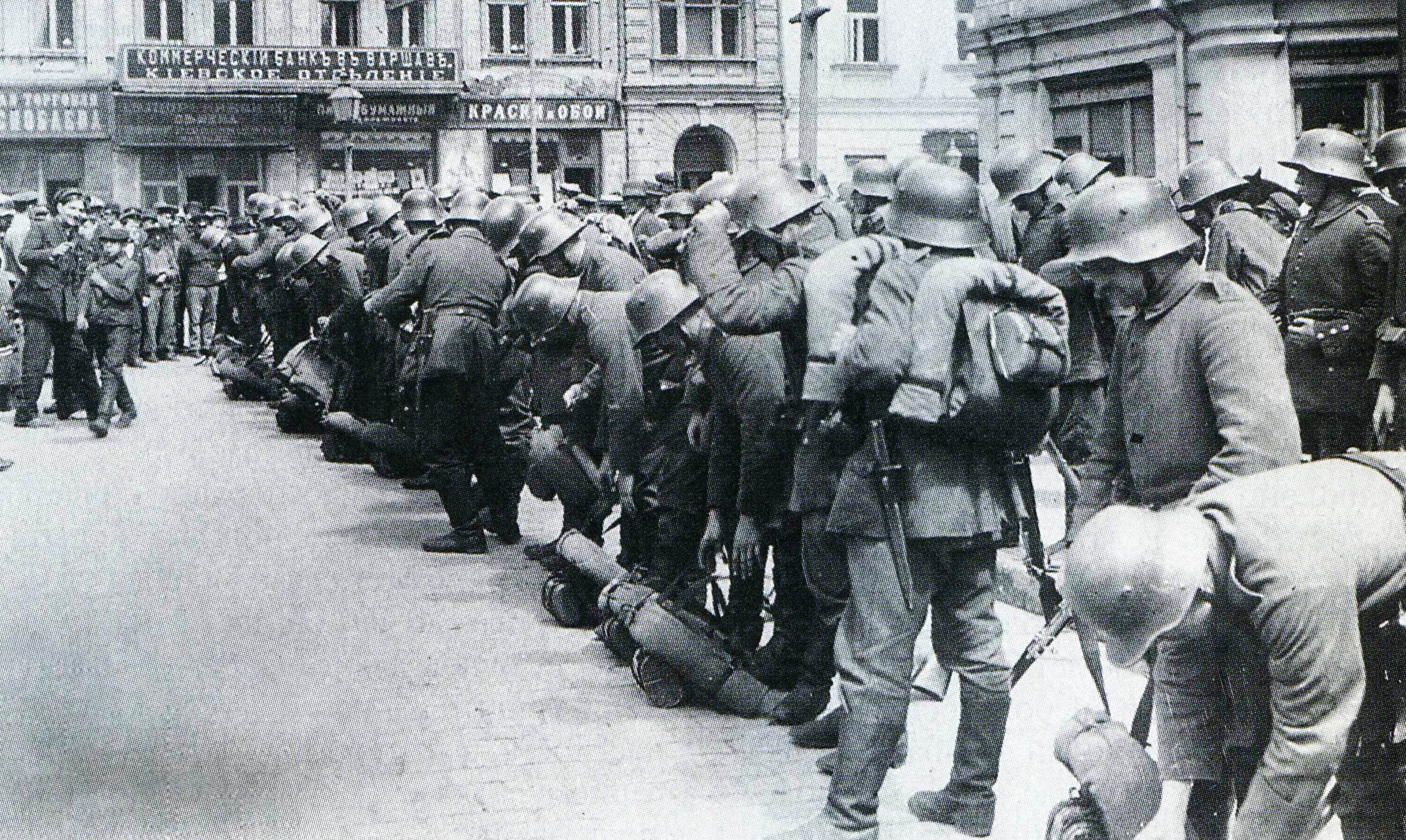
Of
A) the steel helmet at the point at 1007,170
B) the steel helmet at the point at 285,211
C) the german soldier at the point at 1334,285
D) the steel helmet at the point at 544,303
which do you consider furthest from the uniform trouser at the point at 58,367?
the german soldier at the point at 1334,285

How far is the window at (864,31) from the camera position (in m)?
35.3

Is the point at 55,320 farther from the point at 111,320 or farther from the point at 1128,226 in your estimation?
the point at 1128,226

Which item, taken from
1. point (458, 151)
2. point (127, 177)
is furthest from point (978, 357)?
point (127, 177)

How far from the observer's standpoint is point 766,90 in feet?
121

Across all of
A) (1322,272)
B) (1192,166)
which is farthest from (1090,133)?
(1322,272)

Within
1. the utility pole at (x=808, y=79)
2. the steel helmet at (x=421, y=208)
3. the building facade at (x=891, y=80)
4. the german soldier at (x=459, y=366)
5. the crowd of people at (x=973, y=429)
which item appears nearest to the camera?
the crowd of people at (x=973, y=429)

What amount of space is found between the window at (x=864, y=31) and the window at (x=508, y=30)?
6.93 metres

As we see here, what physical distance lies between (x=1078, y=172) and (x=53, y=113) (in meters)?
28.7

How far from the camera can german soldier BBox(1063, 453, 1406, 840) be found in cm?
351

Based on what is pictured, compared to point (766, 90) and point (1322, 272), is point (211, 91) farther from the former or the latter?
point (1322, 272)

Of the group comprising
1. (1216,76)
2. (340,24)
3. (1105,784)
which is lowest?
(1105,784)

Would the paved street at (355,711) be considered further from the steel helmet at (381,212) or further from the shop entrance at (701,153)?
the shop entrance at (701,153)

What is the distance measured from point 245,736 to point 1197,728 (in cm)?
400

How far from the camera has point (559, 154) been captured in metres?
36.2
